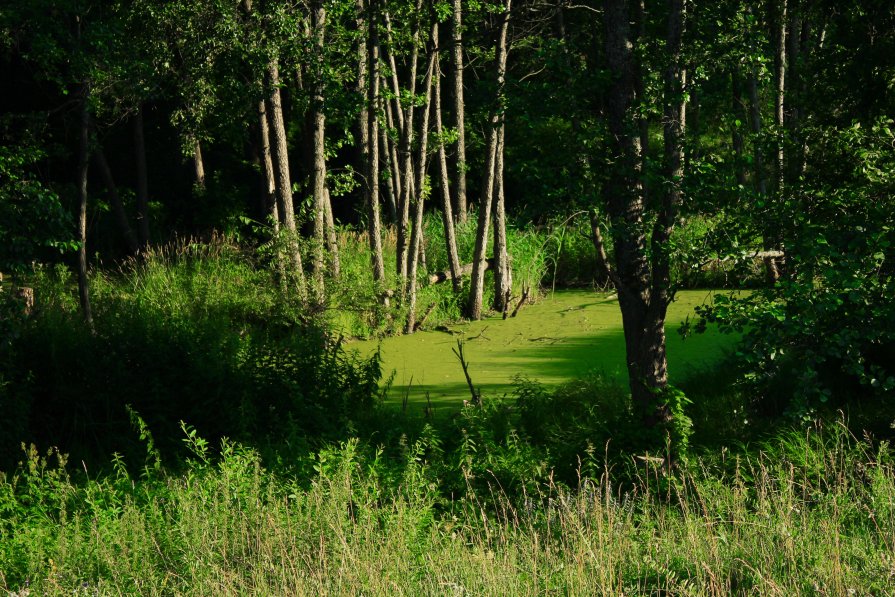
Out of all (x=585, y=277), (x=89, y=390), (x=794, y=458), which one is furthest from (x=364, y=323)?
(x=794, y=458)

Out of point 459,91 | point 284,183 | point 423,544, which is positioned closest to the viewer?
point 423,544

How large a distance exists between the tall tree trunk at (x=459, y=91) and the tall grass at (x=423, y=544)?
8.68 m

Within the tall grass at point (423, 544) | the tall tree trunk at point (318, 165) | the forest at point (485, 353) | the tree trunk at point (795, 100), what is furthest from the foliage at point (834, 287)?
the tall tree trunk at point (318, 165)

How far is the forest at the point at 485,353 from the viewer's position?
5.29m

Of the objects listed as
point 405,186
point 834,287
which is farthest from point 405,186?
point 834,287

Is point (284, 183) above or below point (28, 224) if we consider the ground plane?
above

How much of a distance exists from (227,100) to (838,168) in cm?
850

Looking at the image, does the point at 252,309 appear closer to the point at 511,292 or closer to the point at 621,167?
the point at 511,292

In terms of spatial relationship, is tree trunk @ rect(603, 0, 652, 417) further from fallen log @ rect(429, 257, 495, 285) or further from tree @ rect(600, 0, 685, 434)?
fallen log @ rect(429, 257, 495, 285)

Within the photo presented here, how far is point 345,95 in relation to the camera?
13.0m

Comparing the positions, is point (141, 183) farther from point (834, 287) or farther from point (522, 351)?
point (834, 287)

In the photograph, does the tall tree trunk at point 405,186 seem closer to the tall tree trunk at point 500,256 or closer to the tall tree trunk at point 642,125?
the tall tree trunk at point 500,256

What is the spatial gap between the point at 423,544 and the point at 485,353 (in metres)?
7.23

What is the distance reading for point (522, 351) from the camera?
42.7ft
